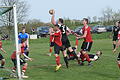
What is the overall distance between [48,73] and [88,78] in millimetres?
1809

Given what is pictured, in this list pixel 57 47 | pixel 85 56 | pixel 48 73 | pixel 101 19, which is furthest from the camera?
pixel 101 19

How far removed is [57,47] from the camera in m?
11.1

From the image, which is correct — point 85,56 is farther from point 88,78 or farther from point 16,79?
point 16,79

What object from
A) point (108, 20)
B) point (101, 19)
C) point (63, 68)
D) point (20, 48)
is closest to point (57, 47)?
point (63, 68)

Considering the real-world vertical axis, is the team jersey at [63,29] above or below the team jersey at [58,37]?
above

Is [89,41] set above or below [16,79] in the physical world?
above

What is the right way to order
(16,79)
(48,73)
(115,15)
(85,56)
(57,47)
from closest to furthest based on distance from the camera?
(16,79) → (48,73) → (57,47) → (85,56) → (115,15)

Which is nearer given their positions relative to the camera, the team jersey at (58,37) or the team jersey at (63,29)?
the team jersey at (58,37)

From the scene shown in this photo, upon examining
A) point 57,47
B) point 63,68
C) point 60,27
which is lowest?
point 63,68

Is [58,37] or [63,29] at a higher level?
[63,29]

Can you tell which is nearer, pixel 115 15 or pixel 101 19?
pixel 115 15

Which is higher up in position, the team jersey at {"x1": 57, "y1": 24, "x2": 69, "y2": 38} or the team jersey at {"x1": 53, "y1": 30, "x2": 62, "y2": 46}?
the team jersey at {"x1": 57, "y1": 24, "x2": 69, "y2": 38}

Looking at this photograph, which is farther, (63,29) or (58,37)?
(63,29)

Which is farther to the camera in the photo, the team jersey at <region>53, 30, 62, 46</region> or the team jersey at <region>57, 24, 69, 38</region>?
the team jersey at <region>57, 24, 69, 38</region>
